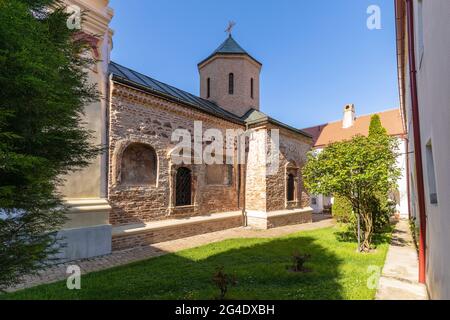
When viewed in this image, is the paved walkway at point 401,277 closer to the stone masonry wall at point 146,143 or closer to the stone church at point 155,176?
the stone church at point 155,176

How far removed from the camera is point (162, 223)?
8492 millimetres

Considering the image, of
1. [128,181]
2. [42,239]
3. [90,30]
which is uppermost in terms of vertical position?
[90,30]

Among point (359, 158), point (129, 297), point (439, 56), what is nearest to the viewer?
point (439, 56)

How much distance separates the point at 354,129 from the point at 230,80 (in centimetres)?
1481

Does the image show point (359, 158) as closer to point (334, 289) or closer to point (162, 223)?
point (334, 289)

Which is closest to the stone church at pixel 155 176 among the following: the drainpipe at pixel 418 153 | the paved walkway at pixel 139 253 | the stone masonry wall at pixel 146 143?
the stone masonry wall at pixel 146 143

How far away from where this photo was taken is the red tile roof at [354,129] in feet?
66.4

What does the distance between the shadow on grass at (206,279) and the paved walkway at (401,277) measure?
848mm

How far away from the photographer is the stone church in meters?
6.88

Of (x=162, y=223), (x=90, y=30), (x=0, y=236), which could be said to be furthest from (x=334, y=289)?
(x=90, y=30)

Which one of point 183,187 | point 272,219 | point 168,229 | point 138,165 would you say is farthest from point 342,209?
point 138,165

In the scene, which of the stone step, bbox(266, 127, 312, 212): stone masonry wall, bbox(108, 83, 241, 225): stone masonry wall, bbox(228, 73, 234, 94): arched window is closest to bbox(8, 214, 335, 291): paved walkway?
the stone step

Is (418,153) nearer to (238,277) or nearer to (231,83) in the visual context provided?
(238,277)

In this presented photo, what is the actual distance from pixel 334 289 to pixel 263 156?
7.97 metres
